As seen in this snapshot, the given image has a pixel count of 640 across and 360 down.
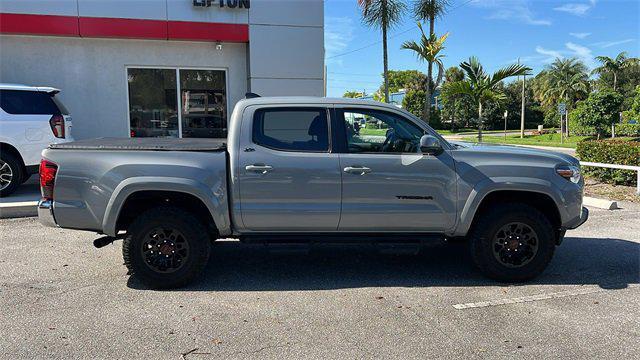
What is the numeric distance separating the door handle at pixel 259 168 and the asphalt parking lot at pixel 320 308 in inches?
44.7

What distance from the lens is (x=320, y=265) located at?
544 centimetres

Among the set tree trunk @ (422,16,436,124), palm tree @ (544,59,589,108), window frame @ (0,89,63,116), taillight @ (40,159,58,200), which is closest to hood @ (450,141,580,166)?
taillight @ (40,159,58,200)

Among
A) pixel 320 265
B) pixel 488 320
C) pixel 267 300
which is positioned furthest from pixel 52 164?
pixel 488 320

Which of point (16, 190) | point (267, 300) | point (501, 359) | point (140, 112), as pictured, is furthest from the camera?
point (140, 112)

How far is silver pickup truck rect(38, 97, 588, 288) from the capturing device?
453cm

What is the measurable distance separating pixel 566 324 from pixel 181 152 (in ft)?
11.9

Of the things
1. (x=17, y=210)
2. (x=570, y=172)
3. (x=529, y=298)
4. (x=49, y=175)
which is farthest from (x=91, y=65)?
(x=529, y=298)

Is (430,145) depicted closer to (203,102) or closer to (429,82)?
(203,102)

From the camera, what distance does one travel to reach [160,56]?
38.2 ft

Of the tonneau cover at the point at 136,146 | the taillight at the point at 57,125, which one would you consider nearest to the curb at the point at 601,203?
the tonneau cover at the point at 136,146

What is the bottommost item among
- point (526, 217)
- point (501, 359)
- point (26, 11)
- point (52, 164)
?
point (501, 359)

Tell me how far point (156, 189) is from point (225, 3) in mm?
8213

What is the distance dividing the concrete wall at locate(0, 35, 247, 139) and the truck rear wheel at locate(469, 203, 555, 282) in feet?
29.4

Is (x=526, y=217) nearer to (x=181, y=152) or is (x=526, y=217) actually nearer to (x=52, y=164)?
(x=181, y=152)
